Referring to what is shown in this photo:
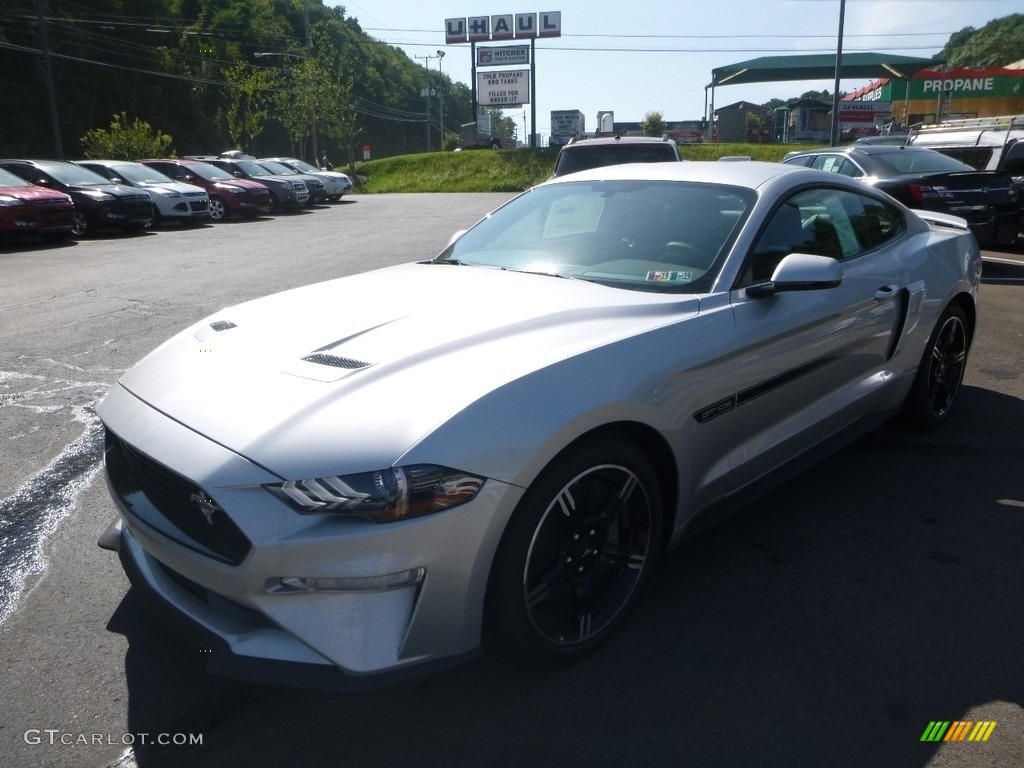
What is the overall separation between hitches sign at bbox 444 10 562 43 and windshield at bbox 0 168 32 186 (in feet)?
145

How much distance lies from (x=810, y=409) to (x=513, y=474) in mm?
1882

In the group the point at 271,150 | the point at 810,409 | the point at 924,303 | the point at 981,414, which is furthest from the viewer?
the point at 271,150

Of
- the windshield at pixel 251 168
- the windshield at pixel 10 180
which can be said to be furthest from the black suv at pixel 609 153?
the windshield at pixel 251 168

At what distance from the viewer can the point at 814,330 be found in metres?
3.66

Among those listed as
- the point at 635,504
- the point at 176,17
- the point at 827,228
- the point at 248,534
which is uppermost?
the point at 176,17

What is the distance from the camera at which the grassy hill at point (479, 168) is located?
4538 cm

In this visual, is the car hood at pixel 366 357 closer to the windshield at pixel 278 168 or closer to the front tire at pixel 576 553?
the front tire at pixel 576 553

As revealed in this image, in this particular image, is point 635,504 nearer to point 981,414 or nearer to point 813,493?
point 813,493

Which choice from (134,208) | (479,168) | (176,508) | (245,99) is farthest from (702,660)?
(245,99)

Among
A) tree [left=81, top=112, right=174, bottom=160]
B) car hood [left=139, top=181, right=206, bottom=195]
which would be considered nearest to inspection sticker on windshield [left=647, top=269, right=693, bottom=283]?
car hood [left=139, top=181, right=206, bottom=195]

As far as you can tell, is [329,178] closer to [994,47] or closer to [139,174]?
[139,174]

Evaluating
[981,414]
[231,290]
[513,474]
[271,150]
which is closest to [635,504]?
[513,474]

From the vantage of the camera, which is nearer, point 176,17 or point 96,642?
point 96,642

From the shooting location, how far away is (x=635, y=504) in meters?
2.94
